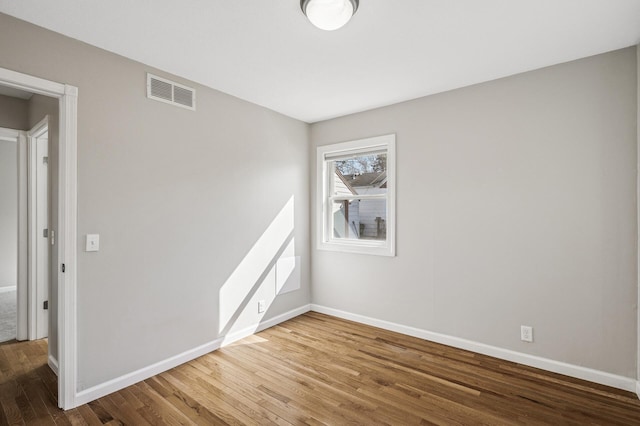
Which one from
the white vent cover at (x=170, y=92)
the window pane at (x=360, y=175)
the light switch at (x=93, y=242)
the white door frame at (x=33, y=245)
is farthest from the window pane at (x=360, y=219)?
the white door frame at (x=33, y=245)

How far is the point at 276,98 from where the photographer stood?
3.43m

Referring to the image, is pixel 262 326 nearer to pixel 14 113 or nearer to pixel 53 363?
pixel 53 363

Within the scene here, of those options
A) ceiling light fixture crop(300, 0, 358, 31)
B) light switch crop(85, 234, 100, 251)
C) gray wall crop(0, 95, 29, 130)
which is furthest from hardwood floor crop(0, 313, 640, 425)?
ceiling light fixture crop(300, 0, 358, 31)

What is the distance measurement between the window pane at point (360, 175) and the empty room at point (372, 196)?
99 mm

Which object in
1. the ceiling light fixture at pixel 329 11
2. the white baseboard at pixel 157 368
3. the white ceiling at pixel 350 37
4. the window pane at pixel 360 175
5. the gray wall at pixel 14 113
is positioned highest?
the white ceiling at pixel 350 37

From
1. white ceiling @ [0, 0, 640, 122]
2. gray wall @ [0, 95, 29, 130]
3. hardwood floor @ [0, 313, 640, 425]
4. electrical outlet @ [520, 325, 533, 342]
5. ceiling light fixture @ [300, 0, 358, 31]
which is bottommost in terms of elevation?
hardwood floor @ [0, 313, 640, 425]

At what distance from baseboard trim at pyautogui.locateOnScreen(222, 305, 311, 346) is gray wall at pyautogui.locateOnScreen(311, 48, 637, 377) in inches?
41.4

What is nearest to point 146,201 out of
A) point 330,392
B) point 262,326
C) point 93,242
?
point 93,242

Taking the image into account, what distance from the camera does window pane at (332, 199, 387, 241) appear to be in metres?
3.83

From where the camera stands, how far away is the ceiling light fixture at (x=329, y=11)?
5.90 feet

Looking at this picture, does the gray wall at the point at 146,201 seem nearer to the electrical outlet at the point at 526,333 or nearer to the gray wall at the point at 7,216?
the electrical outlet at the point at 526,333

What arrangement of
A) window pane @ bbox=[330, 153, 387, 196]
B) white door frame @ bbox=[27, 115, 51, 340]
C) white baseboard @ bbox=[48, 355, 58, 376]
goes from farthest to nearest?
window pane @ bbox=[330, 153, 387, 196] < white door frame @ bbox=[27, 115, 51, 340] < white baseboard @ bbox=[48, 355, 58, 376]

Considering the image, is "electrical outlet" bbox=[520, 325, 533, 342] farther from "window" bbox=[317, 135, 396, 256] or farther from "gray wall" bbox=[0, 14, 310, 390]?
"gray wall" bbox=[0, 14, 310, 390]

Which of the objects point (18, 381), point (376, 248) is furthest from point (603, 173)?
point (18, 381)
